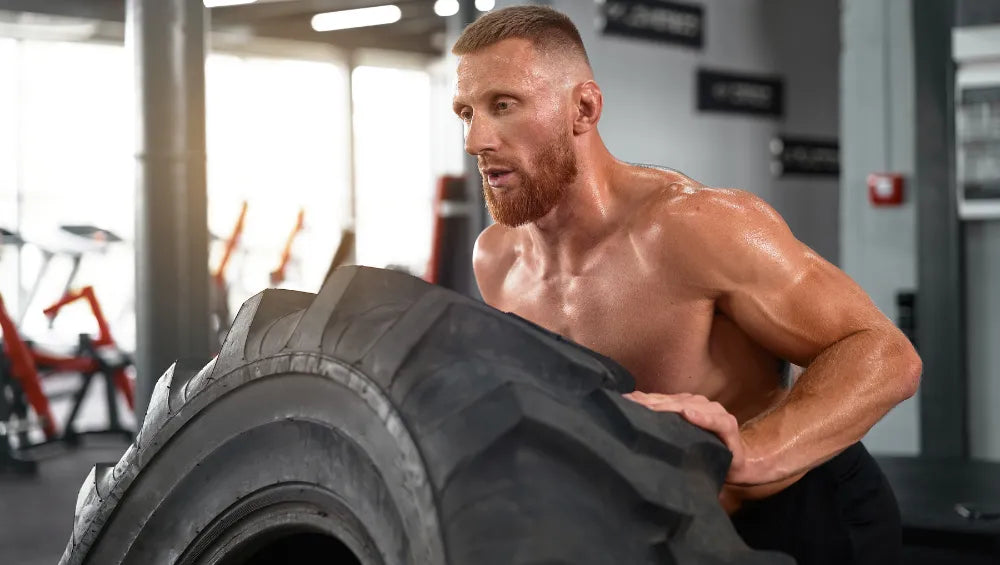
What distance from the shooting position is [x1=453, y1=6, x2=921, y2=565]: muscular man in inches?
40.6

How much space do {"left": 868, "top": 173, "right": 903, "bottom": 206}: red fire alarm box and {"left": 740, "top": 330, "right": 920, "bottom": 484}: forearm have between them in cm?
311

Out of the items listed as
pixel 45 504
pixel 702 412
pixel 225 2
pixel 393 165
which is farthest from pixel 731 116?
pixel 393 165

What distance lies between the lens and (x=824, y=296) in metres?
1.09

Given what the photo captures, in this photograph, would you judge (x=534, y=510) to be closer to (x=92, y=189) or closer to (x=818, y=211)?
(x=818, y=211)

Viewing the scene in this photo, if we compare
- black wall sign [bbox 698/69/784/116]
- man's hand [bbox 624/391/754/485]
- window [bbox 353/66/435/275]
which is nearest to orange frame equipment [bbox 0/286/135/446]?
black wall sign [bbox 698/69/784/116]

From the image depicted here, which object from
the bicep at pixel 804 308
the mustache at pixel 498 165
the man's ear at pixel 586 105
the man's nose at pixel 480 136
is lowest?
the bicep at pixel 804 308

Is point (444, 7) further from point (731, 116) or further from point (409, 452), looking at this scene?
point (409, 452)

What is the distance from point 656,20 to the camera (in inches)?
188

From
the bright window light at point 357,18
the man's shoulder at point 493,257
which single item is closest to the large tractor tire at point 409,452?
the man's shoulder at point 493,257

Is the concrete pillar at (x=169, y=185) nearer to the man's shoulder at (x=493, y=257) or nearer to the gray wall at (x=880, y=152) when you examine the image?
the man's shoulder at (x=493, y=257)

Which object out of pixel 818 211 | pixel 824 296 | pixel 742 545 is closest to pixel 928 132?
pixel 818 211

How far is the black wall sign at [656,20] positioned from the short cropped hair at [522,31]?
10.6 feet

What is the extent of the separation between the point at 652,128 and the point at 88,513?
4.23m

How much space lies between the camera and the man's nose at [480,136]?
1.15 meters
